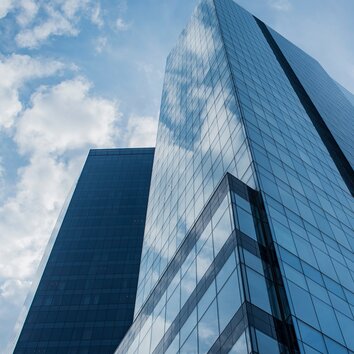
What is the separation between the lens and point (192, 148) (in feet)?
186

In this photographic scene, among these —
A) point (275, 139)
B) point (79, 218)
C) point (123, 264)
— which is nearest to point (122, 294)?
point (123, 264)

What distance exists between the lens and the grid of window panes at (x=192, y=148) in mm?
45750

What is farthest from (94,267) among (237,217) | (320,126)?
(237,217)

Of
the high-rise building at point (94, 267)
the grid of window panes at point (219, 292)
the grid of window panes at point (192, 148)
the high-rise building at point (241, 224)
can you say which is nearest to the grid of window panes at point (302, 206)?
the high-rise building at point (241, 224)

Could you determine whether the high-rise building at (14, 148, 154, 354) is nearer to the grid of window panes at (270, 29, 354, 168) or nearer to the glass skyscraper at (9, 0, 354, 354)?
the glass skyscraper at (9, 0, 354, 354)

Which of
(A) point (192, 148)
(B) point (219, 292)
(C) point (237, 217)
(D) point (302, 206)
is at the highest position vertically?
(A) point (192, 148)

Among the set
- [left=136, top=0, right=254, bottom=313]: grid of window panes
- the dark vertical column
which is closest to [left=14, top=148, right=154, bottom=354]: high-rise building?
[left=136, top=0, right=254, bottom=313]: grid of window panes

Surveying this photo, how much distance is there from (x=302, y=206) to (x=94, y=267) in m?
86.3

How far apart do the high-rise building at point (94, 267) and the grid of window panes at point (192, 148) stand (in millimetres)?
47270

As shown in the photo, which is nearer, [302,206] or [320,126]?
[302,206]

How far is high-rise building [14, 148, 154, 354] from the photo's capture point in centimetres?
10238

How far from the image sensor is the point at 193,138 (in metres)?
57.9

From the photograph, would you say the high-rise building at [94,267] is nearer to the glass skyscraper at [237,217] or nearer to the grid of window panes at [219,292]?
the glass skyscraper at [237,217]

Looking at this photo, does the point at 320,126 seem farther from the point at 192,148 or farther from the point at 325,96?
the point at 192,148
